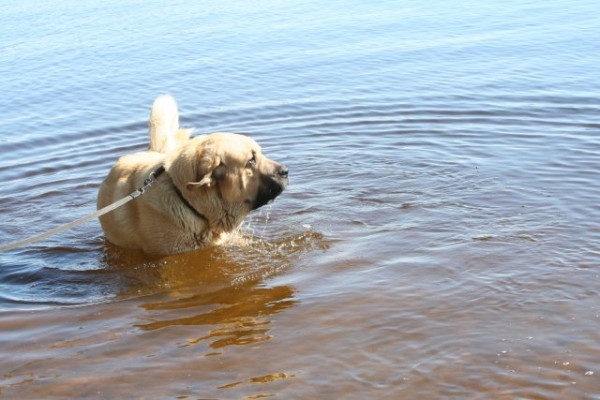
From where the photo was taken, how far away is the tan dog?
7016mm

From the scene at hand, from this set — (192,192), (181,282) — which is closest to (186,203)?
(192,192)

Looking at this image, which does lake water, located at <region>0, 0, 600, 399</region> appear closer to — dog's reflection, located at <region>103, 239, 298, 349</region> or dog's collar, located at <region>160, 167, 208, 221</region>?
dog's reflection, located at <region>103, 239, 298, 349</region>

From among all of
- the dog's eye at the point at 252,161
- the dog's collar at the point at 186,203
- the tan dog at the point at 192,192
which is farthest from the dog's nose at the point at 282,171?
the dog's collar at the point at 186,203

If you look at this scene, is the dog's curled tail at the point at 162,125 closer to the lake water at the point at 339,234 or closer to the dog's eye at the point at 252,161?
the lake water at the point at 339,234

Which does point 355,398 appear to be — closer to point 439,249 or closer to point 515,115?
point 439,249

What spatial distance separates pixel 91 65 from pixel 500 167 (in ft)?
34.7

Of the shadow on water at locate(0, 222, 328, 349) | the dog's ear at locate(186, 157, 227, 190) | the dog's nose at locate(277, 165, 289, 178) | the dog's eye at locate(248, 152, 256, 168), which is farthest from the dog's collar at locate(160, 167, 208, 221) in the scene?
the dog's nose at locate(277, 165, 289, 178)

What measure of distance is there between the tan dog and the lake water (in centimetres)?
31

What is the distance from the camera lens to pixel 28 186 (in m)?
10.3

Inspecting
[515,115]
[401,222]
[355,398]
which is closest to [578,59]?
[515,115]

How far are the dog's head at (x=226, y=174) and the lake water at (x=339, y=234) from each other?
0.62 m

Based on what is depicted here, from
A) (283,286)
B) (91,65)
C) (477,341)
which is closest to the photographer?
(477,341)

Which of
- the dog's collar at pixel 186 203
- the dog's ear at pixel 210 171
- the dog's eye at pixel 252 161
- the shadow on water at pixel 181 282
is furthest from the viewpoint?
Result: the dog's collar at pixel 186 203

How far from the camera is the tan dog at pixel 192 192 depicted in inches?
276
